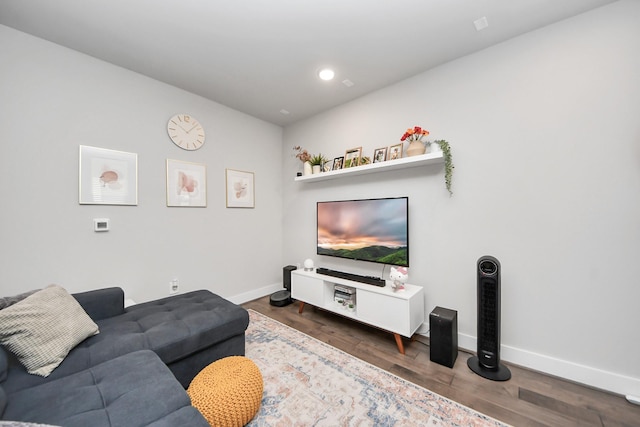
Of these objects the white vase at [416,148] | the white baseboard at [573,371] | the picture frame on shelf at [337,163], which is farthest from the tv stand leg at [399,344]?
the picture frame on shelf at [337,163]

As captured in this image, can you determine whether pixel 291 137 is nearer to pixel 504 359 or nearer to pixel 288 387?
pixel 288 387

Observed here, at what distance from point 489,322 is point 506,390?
44 cm

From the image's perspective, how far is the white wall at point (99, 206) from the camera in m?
1.90

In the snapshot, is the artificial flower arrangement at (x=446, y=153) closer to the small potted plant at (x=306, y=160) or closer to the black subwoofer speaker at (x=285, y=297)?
the small potted plant at (x=306, y=160)

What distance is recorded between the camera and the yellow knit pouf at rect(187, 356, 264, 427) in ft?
4.12

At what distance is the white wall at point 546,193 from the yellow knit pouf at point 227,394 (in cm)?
182

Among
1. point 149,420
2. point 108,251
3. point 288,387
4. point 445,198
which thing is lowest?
point 288,387

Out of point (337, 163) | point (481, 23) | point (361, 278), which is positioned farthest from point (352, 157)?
point (481, 23)

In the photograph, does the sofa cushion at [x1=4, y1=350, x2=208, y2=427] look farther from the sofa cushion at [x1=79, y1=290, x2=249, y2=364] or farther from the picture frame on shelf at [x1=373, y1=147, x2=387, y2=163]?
the picture frame on shelf at [x1=373, y1=147, x2=387, y2=163]

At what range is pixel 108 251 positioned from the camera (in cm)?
230

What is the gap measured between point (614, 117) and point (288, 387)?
9.84 ft

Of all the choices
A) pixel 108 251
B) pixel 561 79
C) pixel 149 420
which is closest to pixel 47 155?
pixel 108 251

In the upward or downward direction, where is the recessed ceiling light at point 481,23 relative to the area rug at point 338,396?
upward

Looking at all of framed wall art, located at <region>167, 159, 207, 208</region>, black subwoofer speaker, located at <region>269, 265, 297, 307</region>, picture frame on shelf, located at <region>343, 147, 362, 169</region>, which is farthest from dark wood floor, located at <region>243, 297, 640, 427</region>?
framed wall art, located at <region>167, 159, 207, 208</region>
